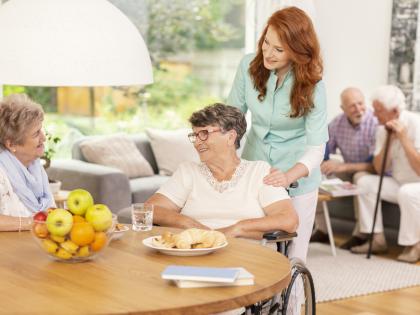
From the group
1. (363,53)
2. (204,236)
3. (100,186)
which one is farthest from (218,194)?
(363,53)

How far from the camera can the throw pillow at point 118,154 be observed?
21.9ft

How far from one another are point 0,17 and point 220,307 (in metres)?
1.11

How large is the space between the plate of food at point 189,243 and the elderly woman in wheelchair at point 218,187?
0.50m

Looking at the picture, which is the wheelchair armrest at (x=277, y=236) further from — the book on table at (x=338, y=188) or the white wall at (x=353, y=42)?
the white wall at (x=353, y=42)

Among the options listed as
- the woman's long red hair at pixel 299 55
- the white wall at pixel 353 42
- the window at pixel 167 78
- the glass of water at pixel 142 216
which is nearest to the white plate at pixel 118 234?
the glass of water at pixel 142 216

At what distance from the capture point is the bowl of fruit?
8.21 feet

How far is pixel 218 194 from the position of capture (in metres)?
3.42

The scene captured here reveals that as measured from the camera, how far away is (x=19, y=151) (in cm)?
330

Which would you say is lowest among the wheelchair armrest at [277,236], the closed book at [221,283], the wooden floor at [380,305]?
the wooden floor at [380,305]

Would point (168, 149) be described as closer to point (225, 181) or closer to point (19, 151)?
point (225, 181)

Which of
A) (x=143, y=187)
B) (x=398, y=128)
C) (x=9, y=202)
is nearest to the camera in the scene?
(x=9, y=202)

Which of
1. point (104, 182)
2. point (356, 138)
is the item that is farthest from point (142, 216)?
point (356, 138)

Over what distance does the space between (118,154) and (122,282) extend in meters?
4.42

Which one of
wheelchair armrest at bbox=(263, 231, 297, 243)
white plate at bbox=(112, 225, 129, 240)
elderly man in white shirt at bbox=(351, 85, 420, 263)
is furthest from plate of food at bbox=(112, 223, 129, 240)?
elderly man in white shirt at bbox=(351, 85, 420, 263)
